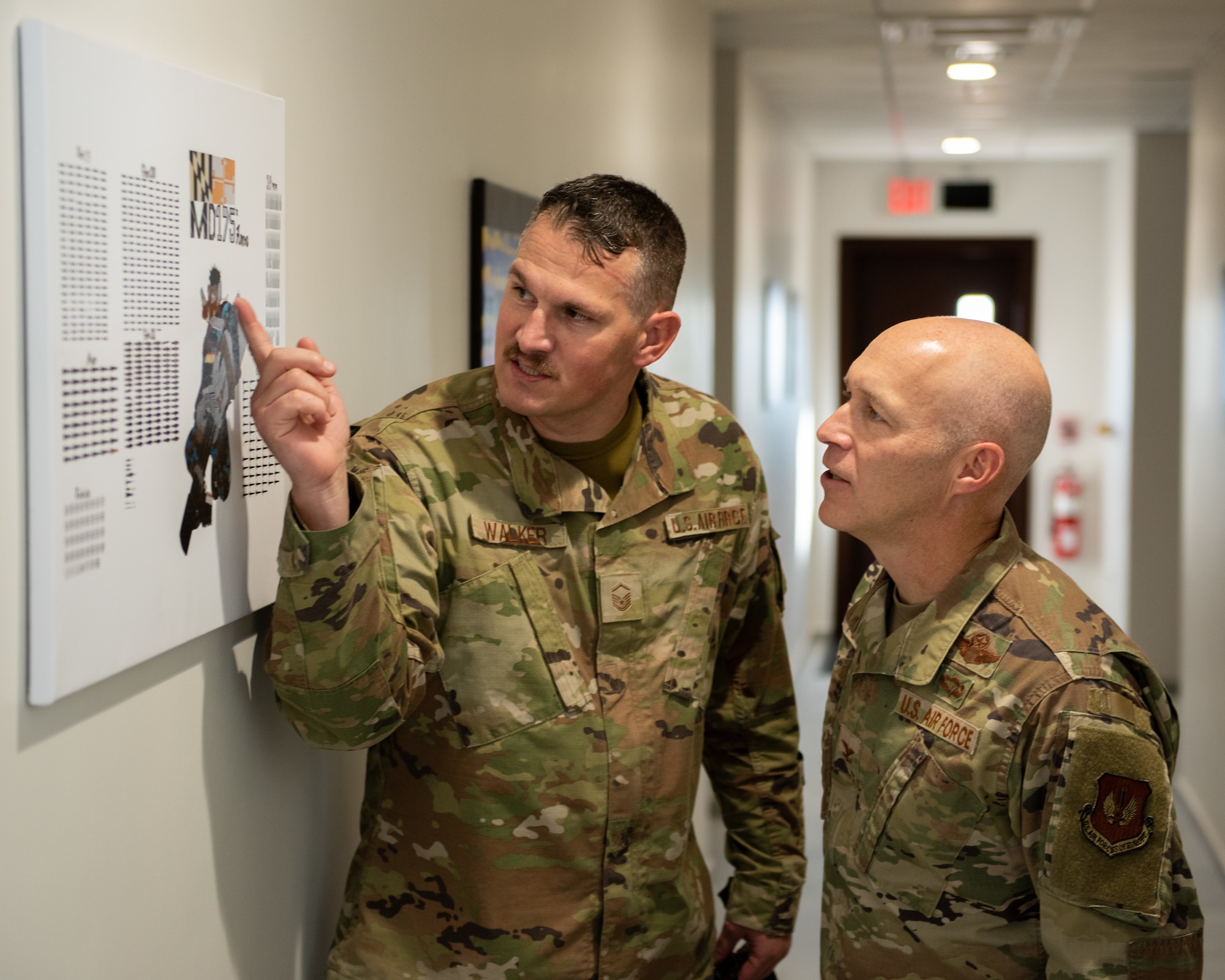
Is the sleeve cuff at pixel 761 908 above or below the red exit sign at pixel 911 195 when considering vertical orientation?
below

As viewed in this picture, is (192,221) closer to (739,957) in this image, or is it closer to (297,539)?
(297,539)

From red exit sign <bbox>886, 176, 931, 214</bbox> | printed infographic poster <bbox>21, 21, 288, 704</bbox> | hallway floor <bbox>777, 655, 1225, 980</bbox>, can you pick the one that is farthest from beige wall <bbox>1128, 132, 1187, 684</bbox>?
printed infographic poster <bbox>21, 21, 288, 704</bbox>

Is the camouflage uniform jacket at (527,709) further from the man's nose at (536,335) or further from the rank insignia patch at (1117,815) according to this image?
the rank insignia patch at (1117,815)

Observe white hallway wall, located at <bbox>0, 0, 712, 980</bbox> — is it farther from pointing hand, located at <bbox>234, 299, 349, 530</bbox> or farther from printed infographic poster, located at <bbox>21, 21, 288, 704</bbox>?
pointing hand, located at <bbox>234, 299, 349, 530</bbox>

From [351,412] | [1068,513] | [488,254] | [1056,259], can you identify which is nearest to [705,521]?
[351,412]

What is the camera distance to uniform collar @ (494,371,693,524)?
150 cm

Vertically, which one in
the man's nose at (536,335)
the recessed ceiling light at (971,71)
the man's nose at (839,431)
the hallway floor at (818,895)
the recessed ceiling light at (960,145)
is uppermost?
the recessed ceiling light at (960,145)

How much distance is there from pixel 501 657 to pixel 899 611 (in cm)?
47

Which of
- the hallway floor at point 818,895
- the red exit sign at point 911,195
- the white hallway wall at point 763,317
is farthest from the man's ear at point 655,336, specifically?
the red exit sign at point 911,195

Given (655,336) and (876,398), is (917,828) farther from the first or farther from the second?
(655,336)

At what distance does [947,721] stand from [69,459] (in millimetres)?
889

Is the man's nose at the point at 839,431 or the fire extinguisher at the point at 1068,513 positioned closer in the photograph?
the man's nose at the point at 839,431

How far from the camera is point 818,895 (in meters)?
3.97

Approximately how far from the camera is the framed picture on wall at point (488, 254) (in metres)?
2.00
